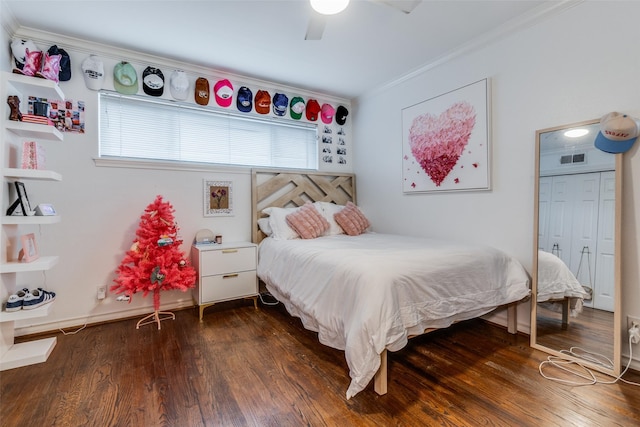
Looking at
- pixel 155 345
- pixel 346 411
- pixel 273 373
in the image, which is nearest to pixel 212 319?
pixel 155 345

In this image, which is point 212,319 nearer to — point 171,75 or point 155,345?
point 155,345

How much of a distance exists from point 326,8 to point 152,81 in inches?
82.0

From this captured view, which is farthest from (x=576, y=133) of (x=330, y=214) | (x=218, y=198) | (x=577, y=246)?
(x=218, y=198)

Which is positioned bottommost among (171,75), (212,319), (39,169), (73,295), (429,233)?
(212,319)

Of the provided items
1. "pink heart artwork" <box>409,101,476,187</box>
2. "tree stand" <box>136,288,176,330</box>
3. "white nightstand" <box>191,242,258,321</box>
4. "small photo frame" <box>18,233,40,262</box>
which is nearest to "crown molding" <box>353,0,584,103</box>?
"pink heart artwork" <box>409,101,476,187</box>

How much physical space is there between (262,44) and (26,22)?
1833 mm

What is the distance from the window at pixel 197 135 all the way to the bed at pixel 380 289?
1298mm

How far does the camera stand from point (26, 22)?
7.61 feet

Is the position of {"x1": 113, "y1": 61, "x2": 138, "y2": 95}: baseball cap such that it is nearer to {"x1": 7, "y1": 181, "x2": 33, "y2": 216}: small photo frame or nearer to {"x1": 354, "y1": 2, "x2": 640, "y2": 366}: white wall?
{"x1": 7, "y1": 181, "x2": 33, "y2": 216}: small photo frame

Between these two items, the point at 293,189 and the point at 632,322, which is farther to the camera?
the point at 293,189

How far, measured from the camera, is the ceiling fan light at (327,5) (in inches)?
64.2

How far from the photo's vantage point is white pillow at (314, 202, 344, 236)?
11.0 feet

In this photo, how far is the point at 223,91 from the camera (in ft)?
10.6

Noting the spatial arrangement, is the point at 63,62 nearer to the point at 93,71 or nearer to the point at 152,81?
the point at 93,71
